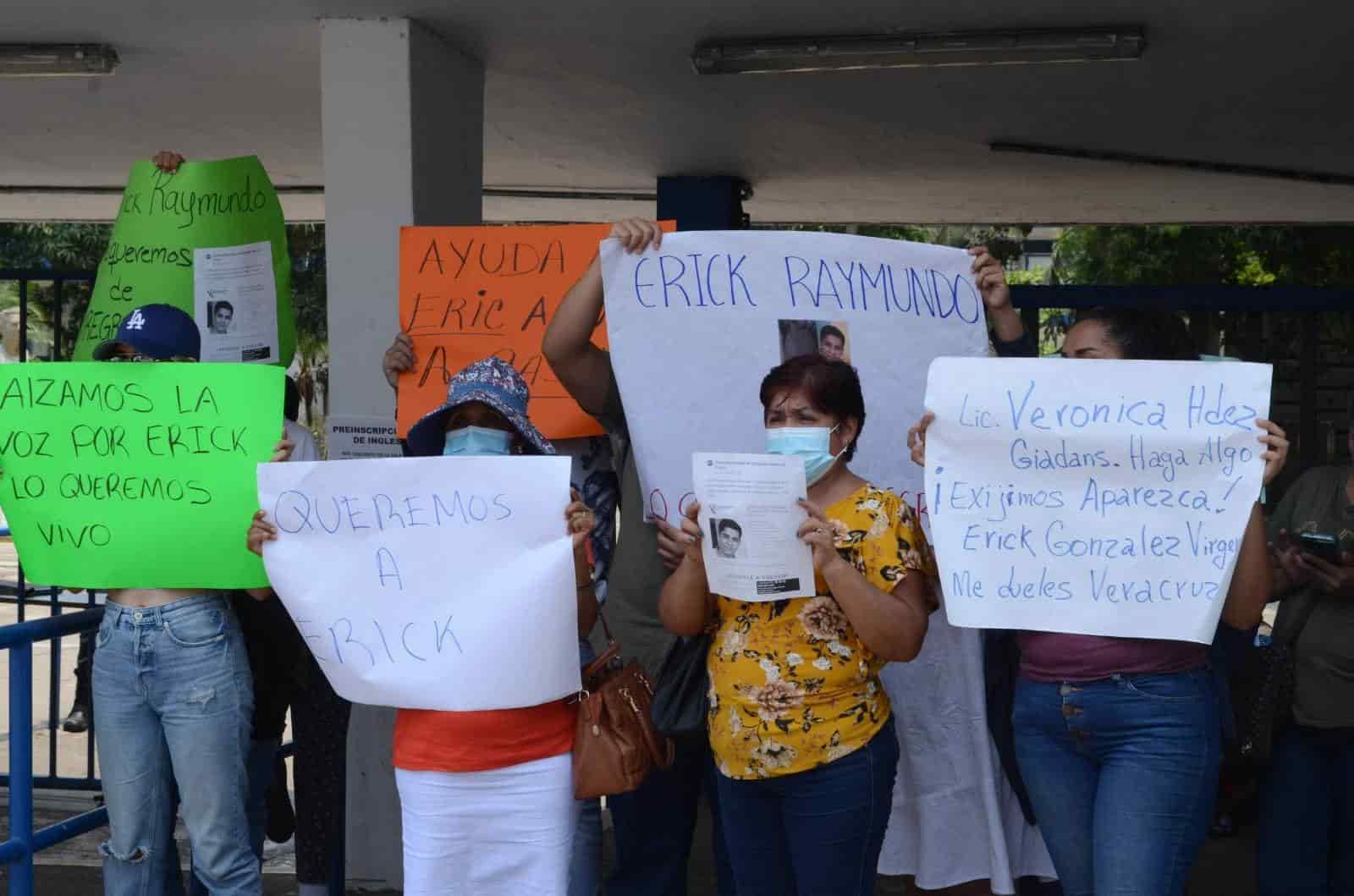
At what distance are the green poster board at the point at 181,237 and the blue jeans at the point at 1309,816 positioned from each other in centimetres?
333

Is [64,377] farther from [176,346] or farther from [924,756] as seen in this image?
[924,756]

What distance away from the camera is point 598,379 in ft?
13.0

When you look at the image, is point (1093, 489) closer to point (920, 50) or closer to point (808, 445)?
point (808, 445)

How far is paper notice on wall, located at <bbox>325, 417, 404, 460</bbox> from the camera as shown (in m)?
5.32

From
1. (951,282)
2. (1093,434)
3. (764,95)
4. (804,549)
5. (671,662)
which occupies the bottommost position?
(671,662)

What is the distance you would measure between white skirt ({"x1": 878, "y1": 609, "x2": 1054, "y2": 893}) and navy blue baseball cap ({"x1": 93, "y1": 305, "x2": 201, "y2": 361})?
2.09m

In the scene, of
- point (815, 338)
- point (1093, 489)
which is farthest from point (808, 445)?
point (815, 338)

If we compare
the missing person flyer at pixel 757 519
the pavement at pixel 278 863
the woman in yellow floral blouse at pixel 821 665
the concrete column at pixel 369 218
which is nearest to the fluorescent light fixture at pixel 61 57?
the concrete column at pixel 369 218

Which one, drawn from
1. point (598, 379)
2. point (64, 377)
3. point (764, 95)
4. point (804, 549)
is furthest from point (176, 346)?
point (764, 95)

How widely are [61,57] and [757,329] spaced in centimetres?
379

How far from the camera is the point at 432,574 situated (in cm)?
338

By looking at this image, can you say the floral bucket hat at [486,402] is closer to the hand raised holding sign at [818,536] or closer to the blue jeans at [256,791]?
the hand raised holding sign at [818,536]

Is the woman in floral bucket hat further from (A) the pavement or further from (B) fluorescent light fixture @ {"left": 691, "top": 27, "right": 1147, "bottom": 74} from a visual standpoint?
(B) fluorescent light fixture @ {"left": 691, "top": 27, "right": 1147, "bottom": 74}

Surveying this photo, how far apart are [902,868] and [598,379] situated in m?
1.54
